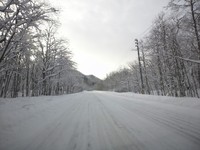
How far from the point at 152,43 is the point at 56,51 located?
17667 mm

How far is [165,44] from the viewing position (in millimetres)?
20328

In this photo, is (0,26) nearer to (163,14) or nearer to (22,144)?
(22,144)

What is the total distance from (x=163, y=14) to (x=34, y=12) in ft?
68.4

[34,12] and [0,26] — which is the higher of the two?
[34,12]

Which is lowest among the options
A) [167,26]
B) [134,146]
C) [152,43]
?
[134,146]

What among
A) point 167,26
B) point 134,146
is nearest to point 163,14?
point 167,26

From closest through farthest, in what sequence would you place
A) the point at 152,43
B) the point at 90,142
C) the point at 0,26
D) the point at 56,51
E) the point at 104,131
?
the point at 90,142, the point at 104,131, the point at 0,26, the point at 152,43, the point at 56,51

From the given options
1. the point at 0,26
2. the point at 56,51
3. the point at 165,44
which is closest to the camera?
the point at 0,26

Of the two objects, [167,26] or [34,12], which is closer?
Answer: [34,12]

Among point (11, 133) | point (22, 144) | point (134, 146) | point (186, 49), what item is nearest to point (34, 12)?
point (11, 133)

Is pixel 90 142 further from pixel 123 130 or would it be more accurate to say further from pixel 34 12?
pixel 34 12

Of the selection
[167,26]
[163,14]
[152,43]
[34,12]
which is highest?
[163,14]

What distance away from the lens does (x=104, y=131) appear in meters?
4.52

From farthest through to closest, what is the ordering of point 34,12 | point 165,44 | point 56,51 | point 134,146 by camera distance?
point 56,51, point 165,44, point 34,12, point 134,146
